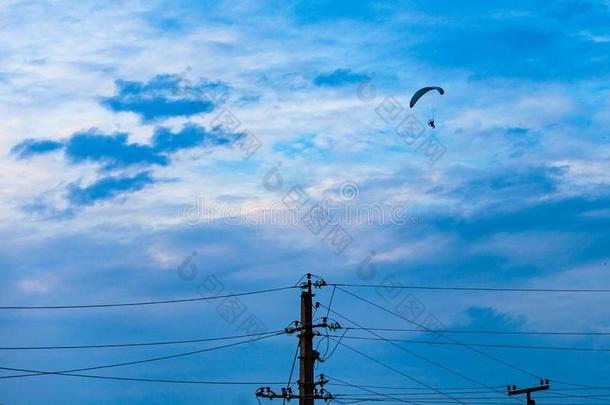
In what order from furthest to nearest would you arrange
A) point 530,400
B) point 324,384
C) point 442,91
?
point 442,91 < point 530,400 < point 324,384

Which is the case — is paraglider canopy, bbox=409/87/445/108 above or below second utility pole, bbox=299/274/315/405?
above

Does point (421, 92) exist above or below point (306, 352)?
above

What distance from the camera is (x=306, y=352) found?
59.9 metres

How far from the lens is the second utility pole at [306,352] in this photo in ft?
193

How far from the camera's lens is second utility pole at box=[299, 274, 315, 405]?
193 ft

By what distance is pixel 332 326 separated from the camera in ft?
204

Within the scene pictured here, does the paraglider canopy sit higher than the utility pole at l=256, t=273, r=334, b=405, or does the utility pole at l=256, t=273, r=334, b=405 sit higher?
the paraglider canopy

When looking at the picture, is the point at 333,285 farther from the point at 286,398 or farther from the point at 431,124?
the point at 431,124

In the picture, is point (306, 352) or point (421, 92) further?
point (421, 92)

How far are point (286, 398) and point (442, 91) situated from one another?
27.6 m

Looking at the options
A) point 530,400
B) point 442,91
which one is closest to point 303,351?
point 530,400

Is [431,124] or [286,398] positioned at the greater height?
[431,124]

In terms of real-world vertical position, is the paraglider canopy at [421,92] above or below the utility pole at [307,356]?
above

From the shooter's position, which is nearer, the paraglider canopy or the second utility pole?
the second utility pole
